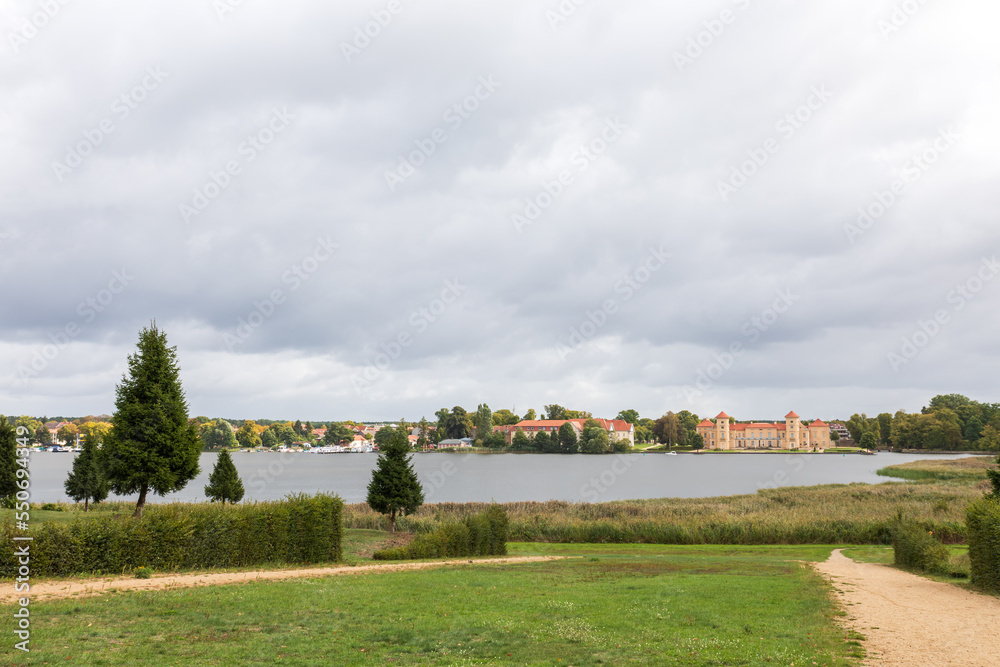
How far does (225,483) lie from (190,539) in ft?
74.8

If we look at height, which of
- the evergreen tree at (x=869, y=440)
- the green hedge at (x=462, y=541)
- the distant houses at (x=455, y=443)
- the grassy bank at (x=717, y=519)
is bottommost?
the distant houses at (x=455, y=443)

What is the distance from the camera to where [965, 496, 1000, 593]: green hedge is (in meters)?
16.1

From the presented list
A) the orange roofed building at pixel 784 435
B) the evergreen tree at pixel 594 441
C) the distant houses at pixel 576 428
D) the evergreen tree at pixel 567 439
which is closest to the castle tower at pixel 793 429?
the orange roofed building at pixel 784 435

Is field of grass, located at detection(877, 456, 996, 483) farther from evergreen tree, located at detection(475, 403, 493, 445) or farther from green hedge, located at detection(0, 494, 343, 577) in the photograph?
evergreen tree, located at detection(475, 403, 493, 445)

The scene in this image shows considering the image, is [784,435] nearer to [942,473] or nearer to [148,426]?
[942,473]

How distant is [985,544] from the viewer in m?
16.5

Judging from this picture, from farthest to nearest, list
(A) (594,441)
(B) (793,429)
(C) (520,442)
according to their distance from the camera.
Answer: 1. (B) (793,429)
2. (C) (520,442)
3. (A) (594,441)

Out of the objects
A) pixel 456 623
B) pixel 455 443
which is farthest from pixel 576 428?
pixel 456 623

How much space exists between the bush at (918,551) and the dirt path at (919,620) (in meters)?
1.19

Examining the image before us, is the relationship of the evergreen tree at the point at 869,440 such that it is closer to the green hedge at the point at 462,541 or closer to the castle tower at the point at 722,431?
the castle tower at the point at 722,431

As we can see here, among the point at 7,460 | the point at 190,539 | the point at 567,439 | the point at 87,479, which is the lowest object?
the point at 567,439

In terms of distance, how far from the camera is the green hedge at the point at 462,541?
2428cm

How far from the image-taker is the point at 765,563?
22062 millimetres

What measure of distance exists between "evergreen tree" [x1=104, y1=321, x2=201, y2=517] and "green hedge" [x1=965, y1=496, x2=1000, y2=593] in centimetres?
2655
